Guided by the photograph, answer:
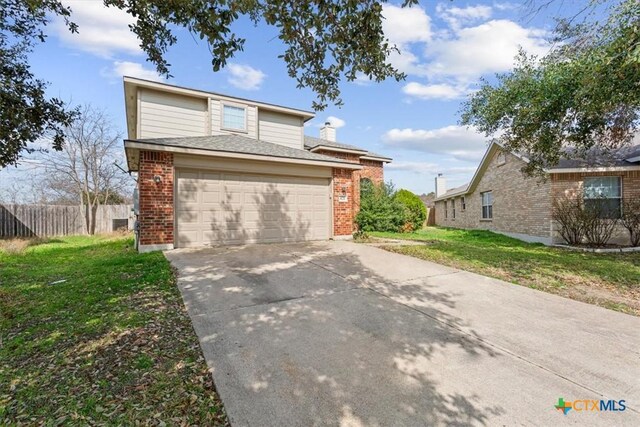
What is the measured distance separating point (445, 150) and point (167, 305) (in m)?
31.6

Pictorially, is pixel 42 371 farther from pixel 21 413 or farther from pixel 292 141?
pixel 292 141

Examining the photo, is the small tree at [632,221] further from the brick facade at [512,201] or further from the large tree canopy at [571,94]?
the large tree canopy at [571,94]

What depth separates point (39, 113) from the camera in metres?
4.77

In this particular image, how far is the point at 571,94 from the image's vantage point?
768 cm

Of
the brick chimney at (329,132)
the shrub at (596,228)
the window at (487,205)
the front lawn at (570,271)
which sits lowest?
the front lawn at (570,271)

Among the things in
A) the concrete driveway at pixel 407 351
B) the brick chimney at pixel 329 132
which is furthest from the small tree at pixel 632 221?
the brick chimney at pixel 329 132

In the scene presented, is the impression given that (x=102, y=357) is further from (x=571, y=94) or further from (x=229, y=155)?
(x=571, y=94)

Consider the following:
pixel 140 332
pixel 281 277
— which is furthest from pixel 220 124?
pixel 140 332

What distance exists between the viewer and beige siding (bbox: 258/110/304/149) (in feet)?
41.7

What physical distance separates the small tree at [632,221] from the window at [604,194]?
0.76 m

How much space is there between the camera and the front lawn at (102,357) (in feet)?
7.05

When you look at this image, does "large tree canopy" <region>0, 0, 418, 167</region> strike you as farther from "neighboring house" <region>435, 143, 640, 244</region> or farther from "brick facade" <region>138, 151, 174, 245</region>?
"neighboring house" <region>435, 143, 640, 244</region>

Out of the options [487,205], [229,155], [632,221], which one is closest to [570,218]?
[632,221]

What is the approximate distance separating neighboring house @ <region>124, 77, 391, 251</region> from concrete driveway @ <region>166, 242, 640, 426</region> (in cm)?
344
